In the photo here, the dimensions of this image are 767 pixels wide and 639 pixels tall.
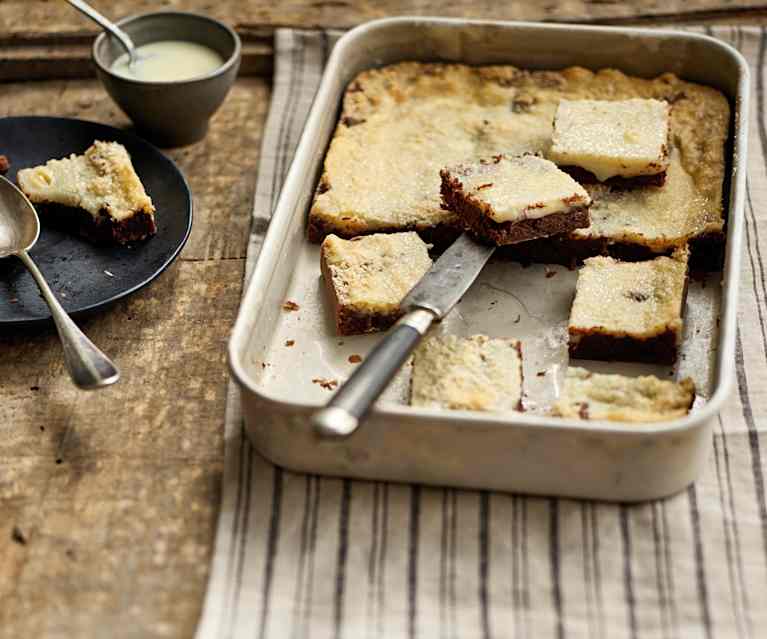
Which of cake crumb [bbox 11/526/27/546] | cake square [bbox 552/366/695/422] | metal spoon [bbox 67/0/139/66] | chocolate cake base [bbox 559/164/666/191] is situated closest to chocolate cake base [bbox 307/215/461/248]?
chocolate cake base [bbox 559/164/666/191]

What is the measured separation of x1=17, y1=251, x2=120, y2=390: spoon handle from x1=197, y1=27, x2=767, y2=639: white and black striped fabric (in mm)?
314

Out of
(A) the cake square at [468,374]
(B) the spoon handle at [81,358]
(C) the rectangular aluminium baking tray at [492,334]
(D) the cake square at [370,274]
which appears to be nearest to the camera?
(C) the rectangular aluminium baking tray at [492,334]

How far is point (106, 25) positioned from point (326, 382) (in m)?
1.41

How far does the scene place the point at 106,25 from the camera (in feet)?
10.4

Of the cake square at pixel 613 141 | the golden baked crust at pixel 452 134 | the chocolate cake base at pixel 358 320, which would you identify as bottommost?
the chocolate cake base at pixel 358 320

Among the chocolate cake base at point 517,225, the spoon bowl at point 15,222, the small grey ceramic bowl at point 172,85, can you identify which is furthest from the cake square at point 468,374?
the small grey ceramic bowl at point 172,85

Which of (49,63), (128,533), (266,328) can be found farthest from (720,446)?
(49,63)

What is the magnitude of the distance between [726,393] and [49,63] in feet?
8.44

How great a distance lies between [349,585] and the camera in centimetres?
208

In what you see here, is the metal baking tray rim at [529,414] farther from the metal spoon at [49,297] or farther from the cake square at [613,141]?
the metal spoon at [49,297]

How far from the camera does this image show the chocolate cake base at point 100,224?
277 cm

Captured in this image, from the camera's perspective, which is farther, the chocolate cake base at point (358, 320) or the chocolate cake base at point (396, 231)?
the chocolate cake base at point (396, 231)

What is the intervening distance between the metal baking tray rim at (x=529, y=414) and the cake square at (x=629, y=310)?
0.45 feet

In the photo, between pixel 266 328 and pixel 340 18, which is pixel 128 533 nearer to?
pixel 266 328
